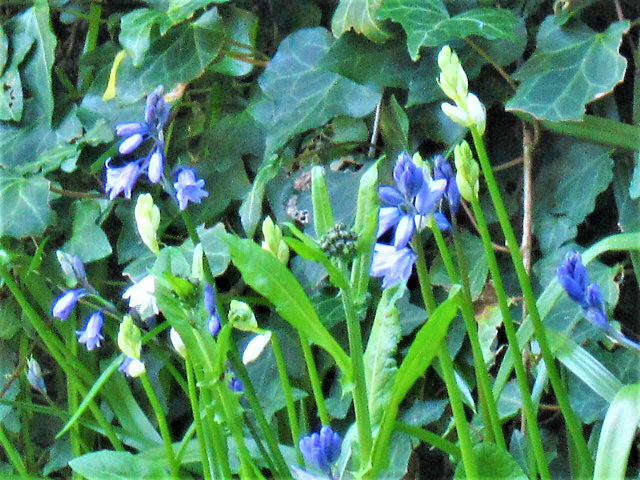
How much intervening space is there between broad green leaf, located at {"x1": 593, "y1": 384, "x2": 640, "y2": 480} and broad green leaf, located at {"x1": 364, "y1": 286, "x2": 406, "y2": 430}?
0.48 ft

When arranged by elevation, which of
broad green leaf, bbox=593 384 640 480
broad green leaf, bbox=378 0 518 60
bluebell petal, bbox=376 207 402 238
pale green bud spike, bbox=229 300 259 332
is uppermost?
bluebell petal, bbox=376 207 402 238

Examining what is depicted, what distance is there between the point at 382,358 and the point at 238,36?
0.57m

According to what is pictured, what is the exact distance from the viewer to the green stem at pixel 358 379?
460 mm

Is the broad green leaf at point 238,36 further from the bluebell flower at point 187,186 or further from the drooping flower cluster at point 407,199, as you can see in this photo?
the drooping flower cluster at point 407,199

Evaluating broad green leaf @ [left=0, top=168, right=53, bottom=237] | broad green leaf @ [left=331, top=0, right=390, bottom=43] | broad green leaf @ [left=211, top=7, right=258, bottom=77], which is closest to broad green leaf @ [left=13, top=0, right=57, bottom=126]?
broad green leaf @ [left=0, top=168, right=53, bottom=237]

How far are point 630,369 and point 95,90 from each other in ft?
2.56

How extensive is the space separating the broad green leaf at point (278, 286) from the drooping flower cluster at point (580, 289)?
0.16 metres

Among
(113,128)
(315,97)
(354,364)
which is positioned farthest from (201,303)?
(113,128)

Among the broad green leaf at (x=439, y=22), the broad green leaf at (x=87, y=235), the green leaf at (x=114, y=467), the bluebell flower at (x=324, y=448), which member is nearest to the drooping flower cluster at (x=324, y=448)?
the bluebell flower at (x=324, y=448)

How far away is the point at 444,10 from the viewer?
31.0 inches

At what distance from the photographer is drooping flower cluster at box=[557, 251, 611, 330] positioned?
0.50m

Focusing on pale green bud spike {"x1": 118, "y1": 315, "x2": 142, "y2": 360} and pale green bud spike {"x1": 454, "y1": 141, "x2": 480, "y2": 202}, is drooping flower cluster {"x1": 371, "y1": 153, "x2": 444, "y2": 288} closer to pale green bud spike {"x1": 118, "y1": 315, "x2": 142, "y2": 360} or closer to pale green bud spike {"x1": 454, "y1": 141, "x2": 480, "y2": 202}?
pale green bud spike {"x1": 454, "y1": 141, "x2": 480, "y2": 202}

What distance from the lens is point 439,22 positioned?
765 millimetres

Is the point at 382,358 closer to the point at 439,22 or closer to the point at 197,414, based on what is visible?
the point at 197,414
